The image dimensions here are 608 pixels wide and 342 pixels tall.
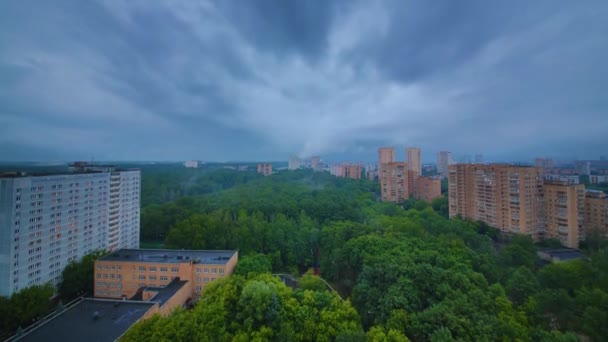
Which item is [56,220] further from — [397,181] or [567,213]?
[397,181]

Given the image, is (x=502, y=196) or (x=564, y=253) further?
(x=502, y=196)

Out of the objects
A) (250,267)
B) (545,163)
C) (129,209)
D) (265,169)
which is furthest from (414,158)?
(129,209)

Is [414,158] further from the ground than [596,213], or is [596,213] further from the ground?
[414,158]

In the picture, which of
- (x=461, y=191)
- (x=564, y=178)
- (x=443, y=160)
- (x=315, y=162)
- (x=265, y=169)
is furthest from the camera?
(x=315, y=162)

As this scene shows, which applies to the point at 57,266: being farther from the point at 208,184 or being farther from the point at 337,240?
the point at 208,184

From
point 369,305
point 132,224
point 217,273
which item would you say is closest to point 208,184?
point 132,224

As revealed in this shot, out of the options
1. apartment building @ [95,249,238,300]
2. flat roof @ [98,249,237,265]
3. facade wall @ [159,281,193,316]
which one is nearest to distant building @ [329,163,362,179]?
flat roof @ [98,249,237,265]

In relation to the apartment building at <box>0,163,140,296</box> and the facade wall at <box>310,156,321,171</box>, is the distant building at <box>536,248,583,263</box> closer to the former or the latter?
the apartment building at <box>0,163,140,296</box>
